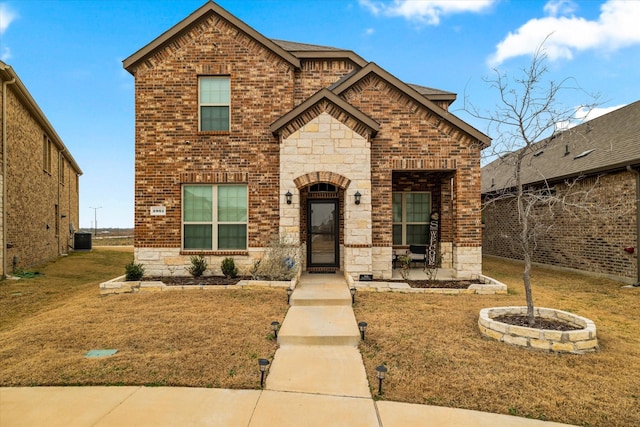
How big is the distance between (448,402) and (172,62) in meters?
11.2

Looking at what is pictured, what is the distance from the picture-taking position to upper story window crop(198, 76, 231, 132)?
10734 millimetres

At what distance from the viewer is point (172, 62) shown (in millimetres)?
10633

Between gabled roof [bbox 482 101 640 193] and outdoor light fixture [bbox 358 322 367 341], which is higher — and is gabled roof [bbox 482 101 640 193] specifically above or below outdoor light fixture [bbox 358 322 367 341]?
above

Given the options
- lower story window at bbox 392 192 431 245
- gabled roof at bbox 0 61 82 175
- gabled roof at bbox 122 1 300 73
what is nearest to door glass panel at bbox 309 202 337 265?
lower story window at bbox 392 192 431 245

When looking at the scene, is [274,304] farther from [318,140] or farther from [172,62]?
[172,62]

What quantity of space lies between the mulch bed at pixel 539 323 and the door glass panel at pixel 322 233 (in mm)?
5898

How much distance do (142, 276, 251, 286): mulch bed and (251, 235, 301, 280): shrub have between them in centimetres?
69

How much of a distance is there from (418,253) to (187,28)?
33.8ft

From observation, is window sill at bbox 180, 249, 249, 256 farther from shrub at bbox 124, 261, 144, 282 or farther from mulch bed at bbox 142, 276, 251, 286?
shrub at bbox 124, 261, 144, 282

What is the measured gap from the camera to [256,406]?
382 cm

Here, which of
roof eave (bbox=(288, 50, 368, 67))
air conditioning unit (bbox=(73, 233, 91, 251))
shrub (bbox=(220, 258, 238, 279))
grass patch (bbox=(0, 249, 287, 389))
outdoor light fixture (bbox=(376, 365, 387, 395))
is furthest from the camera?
air conditioning unit (bbox=(73, 233, 91, 251))

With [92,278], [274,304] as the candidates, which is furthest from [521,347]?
[92,278]

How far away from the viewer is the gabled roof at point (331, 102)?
32.2ft

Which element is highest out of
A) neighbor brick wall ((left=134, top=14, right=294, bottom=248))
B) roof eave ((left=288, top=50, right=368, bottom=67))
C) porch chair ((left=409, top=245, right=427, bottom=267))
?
roof eave ((left=288, top=50, right=368, bottom=67))
